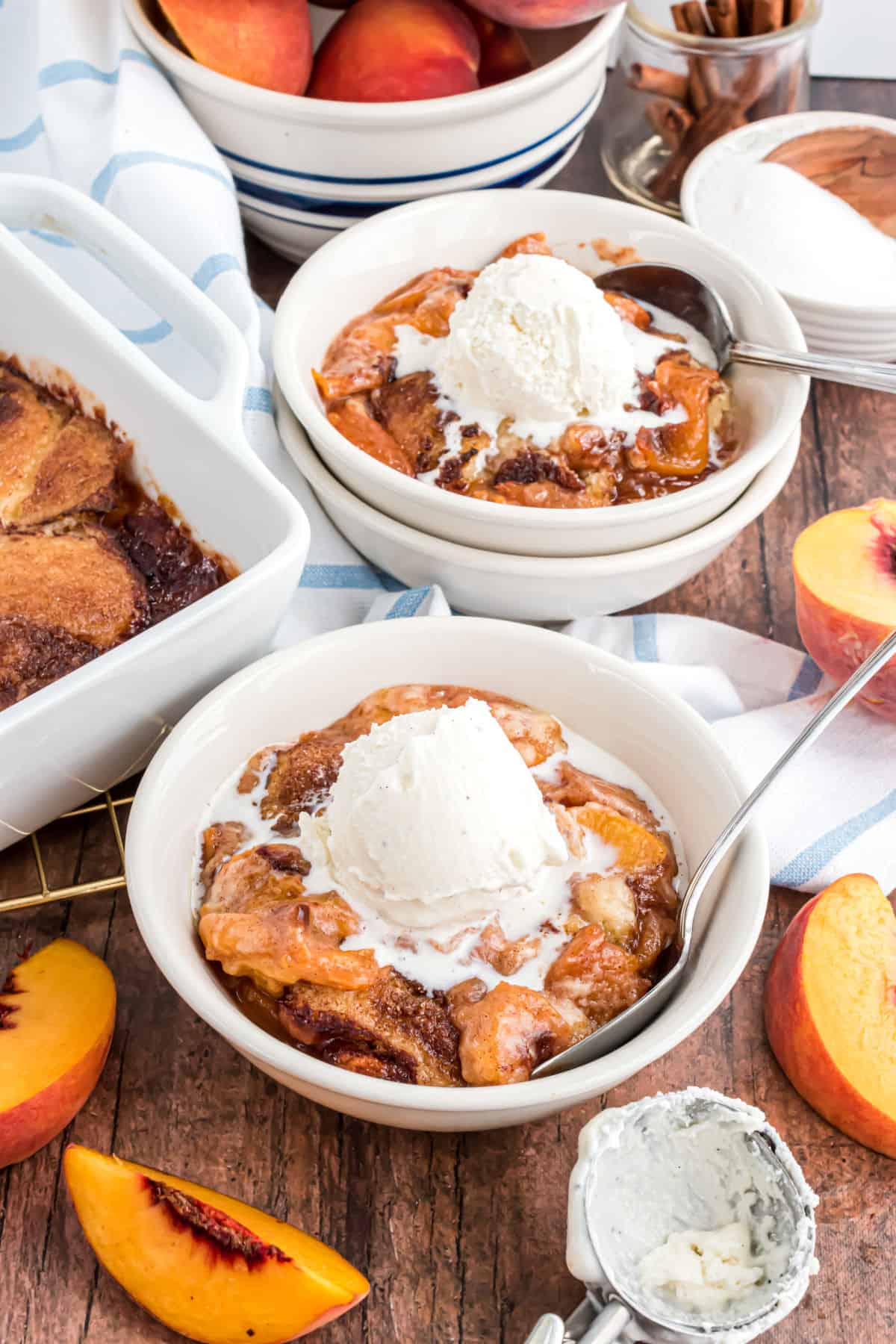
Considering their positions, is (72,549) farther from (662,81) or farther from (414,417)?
(662,81)

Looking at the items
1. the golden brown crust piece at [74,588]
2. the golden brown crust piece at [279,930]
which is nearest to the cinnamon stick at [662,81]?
the golden brown crust piece at [74,588]

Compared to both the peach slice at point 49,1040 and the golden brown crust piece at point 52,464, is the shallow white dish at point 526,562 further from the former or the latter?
the peach slice at point 49,1040

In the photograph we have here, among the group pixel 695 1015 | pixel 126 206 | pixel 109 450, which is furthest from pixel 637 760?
pixel 126 206

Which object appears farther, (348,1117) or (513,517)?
(513,517)

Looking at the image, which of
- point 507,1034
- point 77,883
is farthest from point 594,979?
point 77,883

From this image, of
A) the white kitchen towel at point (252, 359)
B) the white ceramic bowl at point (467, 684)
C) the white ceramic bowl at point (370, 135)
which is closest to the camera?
the white ceramic bowl at point (467, 684)

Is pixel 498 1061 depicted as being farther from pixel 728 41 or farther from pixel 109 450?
pixel 728 41

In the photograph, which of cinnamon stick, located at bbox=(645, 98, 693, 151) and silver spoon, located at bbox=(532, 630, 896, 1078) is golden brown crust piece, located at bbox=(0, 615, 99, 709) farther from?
cinnamon stick, located at bbox=(645, 98, 693, 151)
